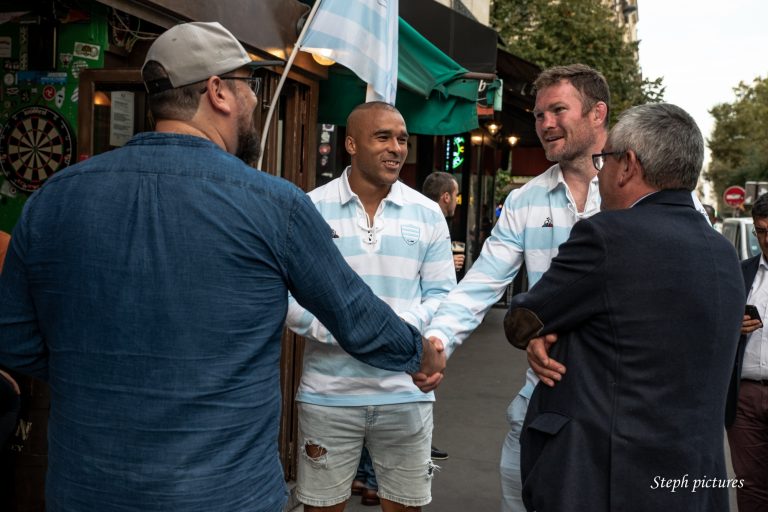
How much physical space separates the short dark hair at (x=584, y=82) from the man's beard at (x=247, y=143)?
155 centimetres

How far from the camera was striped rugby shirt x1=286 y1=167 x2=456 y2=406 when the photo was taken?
10.9ft

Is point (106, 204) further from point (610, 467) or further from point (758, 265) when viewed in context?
point (758, 265)

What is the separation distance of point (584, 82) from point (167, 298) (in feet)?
6.91

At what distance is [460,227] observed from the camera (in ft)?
47.0

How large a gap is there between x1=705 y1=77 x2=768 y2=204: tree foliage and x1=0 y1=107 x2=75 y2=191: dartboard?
160 ft

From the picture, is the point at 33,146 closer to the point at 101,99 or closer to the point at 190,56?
the point at 101,99

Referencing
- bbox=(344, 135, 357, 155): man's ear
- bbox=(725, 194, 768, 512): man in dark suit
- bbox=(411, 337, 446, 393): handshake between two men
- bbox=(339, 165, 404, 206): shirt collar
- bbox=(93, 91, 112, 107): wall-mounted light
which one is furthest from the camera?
bbox=(725, 194, 768, 512): man in dark suit

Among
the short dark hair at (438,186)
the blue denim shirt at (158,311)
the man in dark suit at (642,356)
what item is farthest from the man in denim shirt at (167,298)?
the short dark hair at (438,186)

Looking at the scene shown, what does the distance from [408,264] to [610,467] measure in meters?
1.51

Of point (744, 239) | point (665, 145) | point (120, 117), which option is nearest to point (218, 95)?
point (665, 145)

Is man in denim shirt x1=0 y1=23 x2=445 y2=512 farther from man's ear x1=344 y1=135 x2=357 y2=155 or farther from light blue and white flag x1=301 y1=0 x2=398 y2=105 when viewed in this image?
light blue and white flag x1=301 y1=0 x2=398 y2=105

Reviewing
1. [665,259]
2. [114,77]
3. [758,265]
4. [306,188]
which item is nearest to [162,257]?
[665,259]

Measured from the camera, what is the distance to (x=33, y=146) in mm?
4262

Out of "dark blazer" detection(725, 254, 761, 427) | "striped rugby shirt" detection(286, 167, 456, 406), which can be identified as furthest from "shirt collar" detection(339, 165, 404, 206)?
"dark blazer" detection(725, 254, 761, 427)
